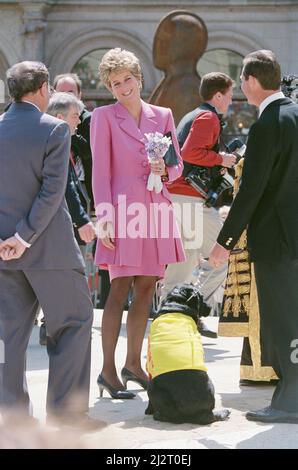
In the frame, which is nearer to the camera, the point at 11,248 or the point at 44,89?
the point at 11,248

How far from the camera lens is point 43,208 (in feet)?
16.0

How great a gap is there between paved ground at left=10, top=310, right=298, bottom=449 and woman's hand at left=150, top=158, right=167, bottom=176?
1.21 metres

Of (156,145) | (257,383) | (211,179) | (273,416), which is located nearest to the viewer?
(273,416)

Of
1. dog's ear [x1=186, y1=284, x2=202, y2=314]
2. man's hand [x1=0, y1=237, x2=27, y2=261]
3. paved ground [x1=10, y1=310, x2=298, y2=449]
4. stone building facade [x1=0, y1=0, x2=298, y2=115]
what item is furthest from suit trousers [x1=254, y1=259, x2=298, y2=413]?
stone building facade [x1=0, y1=0, x2=298, y2=115]

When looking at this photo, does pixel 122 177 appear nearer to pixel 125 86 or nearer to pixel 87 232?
pixel 87 232

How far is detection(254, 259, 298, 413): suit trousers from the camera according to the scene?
5.23 m

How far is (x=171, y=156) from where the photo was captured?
6027 millimetres

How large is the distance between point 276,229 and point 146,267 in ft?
3.26

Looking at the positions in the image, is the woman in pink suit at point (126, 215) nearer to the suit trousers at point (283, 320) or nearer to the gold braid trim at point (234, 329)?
the gold braid trim at point (234, 329)


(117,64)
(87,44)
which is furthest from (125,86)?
(87,44)

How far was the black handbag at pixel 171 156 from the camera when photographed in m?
5.98

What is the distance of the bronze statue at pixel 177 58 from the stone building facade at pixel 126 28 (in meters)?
12.9

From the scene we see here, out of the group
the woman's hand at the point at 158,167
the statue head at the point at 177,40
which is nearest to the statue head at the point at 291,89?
the woman's hand at the point at 158,167
